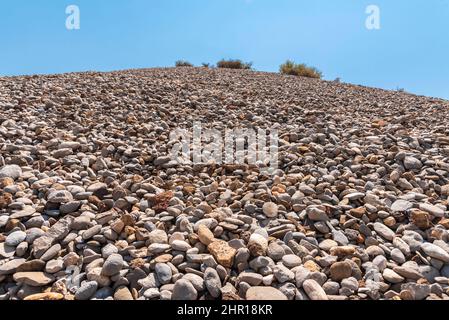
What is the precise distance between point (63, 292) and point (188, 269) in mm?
744

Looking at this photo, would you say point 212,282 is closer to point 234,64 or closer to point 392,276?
point 392,276

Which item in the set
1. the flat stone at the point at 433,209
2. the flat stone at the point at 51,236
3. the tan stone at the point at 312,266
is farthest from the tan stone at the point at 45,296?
the flat stone at the point at 433,209

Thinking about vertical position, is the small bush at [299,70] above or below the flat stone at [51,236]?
above

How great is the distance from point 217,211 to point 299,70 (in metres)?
11.0

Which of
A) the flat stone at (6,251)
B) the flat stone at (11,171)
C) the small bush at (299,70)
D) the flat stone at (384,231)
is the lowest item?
the flat stone at (6,251)

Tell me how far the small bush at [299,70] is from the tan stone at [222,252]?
36.5 ft

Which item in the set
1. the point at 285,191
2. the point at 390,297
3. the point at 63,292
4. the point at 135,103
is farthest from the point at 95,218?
the point at 135,103

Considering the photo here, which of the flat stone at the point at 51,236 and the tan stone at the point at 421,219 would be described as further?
the tan stone at the point at 421,219

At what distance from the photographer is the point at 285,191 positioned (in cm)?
294

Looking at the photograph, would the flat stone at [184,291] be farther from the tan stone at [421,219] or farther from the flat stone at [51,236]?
the tan stone at [421,219]

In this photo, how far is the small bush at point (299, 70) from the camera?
12164mm

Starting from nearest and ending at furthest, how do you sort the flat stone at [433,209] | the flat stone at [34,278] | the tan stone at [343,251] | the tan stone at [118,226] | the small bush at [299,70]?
the flat stone at [34,278] < the tan stone at [343,251] < the tan stone at [118,226] < the flat stone at [433,209] < the small bush at [299,70]

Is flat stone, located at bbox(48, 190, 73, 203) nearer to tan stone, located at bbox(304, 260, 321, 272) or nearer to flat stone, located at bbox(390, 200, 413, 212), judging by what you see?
tan stone, located at bbox(304, 260, 321, 272)

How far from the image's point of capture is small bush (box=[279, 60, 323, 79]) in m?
12.2
